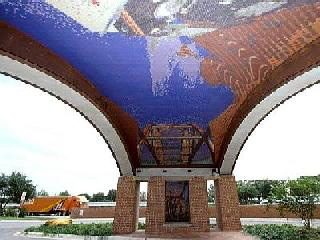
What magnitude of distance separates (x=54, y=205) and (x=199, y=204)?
26.8 meters

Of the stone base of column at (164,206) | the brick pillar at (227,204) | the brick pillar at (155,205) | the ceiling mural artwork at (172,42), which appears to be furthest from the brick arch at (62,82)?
the brick pillar at (227,204)

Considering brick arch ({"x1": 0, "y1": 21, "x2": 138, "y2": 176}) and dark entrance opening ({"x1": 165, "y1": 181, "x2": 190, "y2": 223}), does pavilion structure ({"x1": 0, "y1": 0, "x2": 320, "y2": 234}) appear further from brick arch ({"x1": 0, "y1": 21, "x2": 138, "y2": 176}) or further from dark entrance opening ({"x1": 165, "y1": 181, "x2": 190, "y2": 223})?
dark entrance opening ({"x1": 165, "y1": 181, "x2": 190, "y2": 223})

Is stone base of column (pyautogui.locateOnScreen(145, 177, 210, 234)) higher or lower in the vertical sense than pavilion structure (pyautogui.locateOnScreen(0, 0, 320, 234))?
lower

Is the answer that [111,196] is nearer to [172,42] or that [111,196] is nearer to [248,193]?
[248,193]

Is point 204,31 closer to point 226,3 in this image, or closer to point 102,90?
point 226,3

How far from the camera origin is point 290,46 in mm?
8961

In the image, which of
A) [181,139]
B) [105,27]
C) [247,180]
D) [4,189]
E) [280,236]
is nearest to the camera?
[105,27]

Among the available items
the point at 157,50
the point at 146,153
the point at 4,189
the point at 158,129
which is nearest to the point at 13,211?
the point at 4,189

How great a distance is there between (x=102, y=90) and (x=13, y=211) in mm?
35480

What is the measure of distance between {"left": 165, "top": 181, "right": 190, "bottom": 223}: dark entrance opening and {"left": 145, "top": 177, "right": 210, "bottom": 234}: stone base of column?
0.81m

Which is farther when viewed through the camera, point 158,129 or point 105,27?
point 158,129

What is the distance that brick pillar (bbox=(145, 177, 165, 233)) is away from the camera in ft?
60.2

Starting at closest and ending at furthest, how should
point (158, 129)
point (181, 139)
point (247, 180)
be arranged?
point (158, 129), point (181, 139), point (247, 180)

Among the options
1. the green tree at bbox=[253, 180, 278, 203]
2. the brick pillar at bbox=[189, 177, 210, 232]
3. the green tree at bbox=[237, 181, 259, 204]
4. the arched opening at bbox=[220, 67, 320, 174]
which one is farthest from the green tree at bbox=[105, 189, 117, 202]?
the arched opening at bbox=[220, 67, 320, 174]
